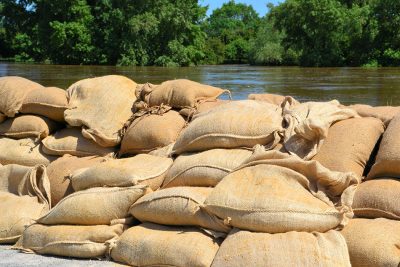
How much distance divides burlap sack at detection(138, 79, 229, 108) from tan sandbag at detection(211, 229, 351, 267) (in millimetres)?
1525

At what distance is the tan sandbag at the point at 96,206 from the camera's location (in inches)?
132

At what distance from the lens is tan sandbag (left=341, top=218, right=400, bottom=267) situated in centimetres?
264

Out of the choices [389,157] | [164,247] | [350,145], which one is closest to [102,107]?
[164,247]

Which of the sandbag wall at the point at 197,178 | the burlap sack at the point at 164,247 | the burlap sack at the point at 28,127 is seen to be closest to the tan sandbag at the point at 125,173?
the sandbag wall at the point at 197,178

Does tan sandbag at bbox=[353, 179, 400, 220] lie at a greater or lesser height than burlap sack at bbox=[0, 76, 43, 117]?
lesser

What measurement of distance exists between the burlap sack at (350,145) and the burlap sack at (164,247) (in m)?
0.73

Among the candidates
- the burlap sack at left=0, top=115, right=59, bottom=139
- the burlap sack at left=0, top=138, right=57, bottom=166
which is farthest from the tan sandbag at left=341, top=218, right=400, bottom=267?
the burlap sack at left=0, top=115, right=59, bottom=139

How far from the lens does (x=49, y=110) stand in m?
4.41

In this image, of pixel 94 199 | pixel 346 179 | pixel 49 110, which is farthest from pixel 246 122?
pixel 49 110

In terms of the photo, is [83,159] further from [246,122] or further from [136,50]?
[136,50]

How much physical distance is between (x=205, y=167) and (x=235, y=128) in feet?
0.96

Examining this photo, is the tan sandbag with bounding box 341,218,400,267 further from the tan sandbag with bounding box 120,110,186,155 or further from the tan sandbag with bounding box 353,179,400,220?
the tan sandbag with bounding box 120,110,186,155

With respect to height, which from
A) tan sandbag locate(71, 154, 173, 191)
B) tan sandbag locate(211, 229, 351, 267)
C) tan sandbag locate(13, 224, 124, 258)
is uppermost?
tan sandbag locate(71, 154, 173, 191)

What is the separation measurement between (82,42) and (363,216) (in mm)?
31000
